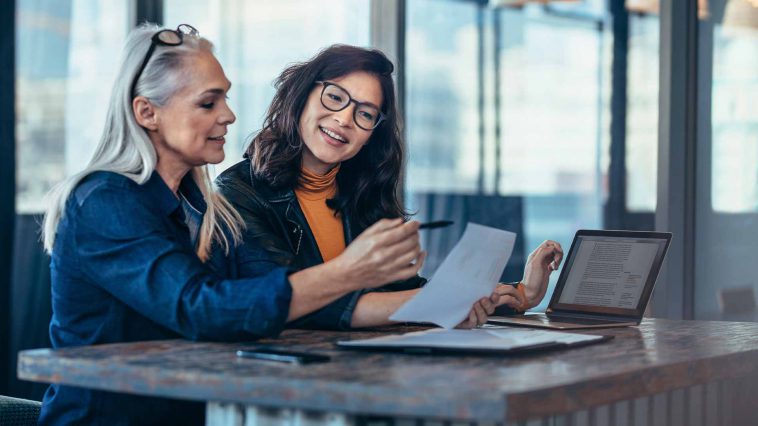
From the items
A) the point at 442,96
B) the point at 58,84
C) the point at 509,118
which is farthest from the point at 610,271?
the point at 58,84

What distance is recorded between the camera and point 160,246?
5.86ft

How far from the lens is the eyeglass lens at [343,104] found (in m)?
2.61

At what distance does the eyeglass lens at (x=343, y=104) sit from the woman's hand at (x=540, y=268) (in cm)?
55

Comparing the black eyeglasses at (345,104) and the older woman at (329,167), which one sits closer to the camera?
the older woman at (329,167)

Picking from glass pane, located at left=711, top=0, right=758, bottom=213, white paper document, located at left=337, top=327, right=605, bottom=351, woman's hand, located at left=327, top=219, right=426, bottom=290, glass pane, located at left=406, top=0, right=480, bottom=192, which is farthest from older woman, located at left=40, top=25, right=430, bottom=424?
glass pane, located at left=406, top=0, right=480, bottom=192

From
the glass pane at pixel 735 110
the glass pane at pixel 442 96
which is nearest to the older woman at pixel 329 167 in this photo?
the glass pane at pixel 735 110

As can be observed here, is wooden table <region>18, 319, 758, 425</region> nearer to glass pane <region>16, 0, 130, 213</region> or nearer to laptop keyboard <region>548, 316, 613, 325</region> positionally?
laptop keyboard <region>548, 316, 613, 325</region>

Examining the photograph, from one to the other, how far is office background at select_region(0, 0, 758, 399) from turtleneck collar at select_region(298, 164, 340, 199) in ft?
4.27

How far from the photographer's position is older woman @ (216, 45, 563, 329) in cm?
247

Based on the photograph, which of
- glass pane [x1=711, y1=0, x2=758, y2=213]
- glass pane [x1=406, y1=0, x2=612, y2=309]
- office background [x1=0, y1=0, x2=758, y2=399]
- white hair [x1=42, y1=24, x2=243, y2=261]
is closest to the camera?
white hair [x1=42, y1=24, x2=243, y2=261]

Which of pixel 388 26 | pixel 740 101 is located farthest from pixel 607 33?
pixel 388 26

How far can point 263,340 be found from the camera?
6.11 ft

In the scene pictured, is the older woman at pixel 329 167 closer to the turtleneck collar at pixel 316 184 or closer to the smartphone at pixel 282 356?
the turtleneck collar at pixel 316 184

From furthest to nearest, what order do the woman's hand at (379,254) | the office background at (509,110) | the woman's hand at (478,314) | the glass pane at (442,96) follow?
the glass pane at (442,96)
the office background at (509,110)
the woman's hand at (478,314)
the woman's hand at (379,254)
